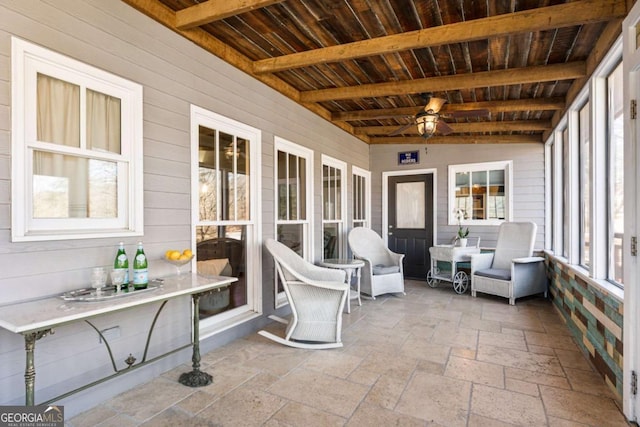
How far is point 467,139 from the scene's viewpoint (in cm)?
624

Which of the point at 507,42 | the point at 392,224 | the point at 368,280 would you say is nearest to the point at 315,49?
the point at 507,42

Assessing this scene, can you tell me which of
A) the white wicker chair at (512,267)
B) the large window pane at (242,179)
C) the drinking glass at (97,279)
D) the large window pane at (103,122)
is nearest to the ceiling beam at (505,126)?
the white wicker chair at (512,267)

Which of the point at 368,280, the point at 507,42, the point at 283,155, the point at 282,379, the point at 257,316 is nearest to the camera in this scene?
the point at 282,379

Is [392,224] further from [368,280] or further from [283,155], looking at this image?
[283,155]

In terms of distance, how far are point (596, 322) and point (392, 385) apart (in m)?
1.79

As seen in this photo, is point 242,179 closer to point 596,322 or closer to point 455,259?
point 596,322

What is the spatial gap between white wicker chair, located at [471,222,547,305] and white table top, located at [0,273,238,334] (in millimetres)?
4316

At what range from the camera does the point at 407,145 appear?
682 cm

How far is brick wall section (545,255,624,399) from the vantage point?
2.36m

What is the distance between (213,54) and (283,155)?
1503 millimetres

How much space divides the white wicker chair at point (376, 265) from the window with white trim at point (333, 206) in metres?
0.43

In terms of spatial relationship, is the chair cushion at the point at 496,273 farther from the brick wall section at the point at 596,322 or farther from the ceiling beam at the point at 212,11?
the ceiling beam at the point at 212,11

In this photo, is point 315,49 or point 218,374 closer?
point 218,374

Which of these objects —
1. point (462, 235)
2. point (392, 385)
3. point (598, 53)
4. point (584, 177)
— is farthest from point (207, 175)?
point (462, 235)
